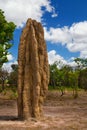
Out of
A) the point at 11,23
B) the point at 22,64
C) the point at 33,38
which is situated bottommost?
the point at 22,64

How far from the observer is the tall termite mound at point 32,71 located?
17.9m

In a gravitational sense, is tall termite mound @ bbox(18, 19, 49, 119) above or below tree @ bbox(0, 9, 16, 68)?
below

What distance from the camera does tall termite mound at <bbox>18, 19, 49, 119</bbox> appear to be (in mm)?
17875

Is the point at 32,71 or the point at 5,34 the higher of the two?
the point at 5,34

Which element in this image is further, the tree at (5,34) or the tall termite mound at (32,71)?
the tree at (5,34)

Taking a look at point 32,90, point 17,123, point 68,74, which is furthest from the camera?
point 68,74

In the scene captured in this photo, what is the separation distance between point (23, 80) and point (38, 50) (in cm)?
164

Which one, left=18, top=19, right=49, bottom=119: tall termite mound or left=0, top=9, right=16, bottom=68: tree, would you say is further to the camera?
left=0, top=9, right=16, bottom=68: tree

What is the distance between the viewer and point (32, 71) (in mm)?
18219

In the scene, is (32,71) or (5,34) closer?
(32,71)

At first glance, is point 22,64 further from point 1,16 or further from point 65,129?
point 1,16

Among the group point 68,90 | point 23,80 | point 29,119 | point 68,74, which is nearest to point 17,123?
Result: point 29,119

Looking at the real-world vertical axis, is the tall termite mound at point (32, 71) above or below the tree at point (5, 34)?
below

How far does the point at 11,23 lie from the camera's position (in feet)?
101
